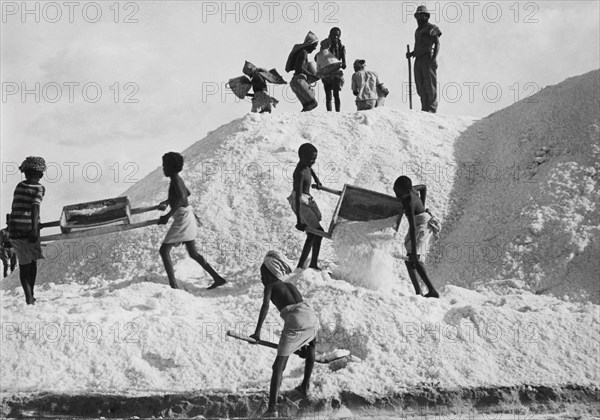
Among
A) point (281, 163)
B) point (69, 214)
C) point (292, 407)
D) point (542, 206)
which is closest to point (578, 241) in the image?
point (542, 206)

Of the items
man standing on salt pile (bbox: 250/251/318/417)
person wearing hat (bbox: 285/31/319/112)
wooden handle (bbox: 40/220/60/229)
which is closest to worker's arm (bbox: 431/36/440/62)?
person wearing hat (bbox: 285/31/319/112)

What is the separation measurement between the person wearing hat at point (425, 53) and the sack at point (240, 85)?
10.8 ft

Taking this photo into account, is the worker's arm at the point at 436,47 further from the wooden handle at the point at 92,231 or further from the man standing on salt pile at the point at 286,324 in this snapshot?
the man standing on salt pile at the point at 286,324

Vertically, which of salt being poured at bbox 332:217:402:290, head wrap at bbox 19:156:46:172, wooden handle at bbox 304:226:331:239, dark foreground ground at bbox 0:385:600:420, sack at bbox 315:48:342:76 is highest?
sack at bbox 315:48:342:76

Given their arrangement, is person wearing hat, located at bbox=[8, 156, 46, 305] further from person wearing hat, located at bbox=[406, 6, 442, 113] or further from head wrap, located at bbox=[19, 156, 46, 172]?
person wearing hat, located at bbox=[406, 6, 442, 113]

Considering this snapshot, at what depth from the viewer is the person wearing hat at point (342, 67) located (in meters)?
16.5

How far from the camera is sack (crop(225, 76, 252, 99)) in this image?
15646mm

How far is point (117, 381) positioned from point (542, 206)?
7.05 meters

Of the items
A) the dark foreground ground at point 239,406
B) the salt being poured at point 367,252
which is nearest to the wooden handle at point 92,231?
the salt being poured at point 367,252

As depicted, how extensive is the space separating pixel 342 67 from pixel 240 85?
6.98 feet

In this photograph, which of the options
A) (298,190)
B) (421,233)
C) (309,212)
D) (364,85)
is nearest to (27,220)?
(298,190)

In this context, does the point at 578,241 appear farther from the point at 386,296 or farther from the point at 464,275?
the point at 386,296

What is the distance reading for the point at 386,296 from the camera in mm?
8523

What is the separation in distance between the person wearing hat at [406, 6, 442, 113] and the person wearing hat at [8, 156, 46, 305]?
29.2ft
